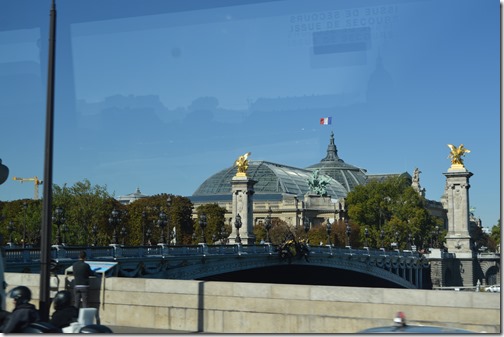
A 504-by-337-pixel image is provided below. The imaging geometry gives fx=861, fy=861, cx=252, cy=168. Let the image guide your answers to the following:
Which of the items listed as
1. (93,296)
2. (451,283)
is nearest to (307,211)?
(451,283)

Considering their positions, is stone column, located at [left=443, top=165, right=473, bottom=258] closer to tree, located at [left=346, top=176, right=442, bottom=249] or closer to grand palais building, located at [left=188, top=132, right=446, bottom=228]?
tree, located at [left=346, top=176, right=442, bottom=249]

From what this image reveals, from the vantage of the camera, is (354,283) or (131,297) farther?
Answer: (354,283)

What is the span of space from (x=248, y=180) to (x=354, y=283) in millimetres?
13192

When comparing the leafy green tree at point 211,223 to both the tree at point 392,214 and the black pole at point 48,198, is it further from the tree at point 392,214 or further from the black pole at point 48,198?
the black pole at point 48,198

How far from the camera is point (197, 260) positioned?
45156mm

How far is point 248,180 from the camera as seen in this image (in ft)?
256

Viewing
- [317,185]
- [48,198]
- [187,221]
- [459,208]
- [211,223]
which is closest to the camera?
[48,198]

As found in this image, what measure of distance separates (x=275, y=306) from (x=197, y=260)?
29007mm

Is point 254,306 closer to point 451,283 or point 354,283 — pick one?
point 354,283

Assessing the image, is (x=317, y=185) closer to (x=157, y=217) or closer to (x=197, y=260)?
(x=157, y=217)

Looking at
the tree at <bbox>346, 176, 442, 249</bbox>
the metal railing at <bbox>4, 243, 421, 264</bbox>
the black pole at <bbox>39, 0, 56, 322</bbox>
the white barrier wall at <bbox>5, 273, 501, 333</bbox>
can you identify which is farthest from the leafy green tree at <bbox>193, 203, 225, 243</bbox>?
the black pole at <bbox>39, 0, 56, 322</bbox>

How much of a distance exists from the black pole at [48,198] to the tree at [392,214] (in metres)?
98.4

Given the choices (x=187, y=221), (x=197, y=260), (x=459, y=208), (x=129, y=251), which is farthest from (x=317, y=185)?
(x=129, y=251)

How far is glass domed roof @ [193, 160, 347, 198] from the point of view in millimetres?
167000
